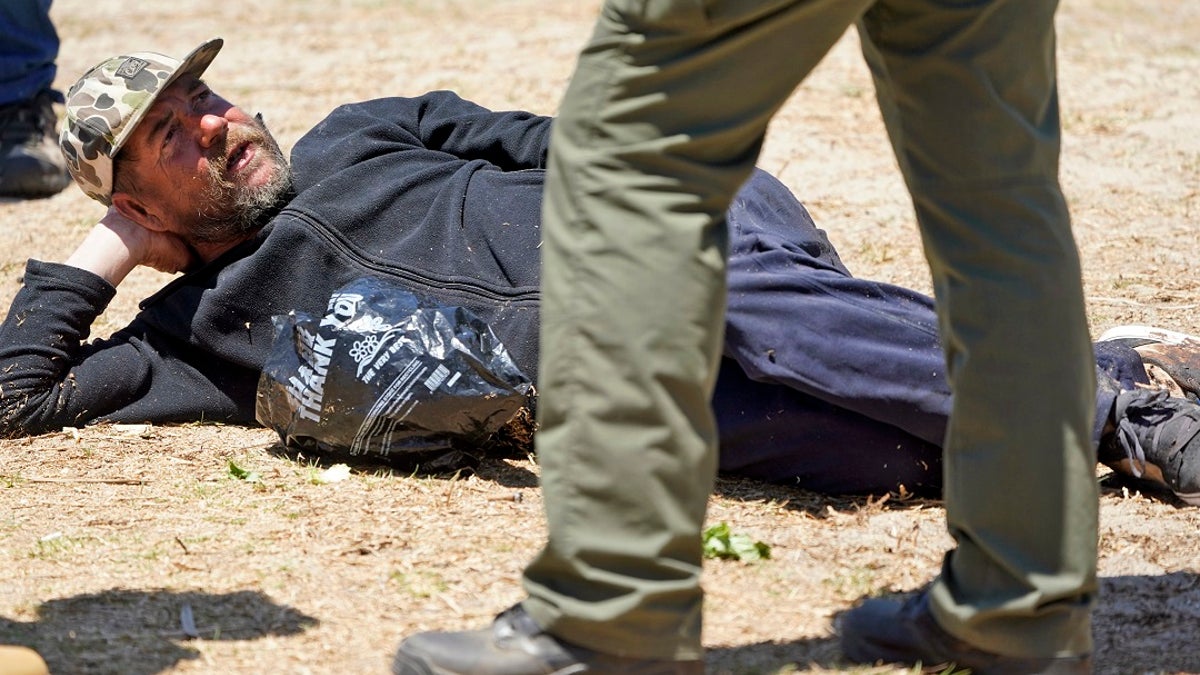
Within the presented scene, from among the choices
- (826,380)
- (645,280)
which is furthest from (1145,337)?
(645,280)

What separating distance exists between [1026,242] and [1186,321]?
2.60 metres

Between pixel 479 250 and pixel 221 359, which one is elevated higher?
pixel 479 250

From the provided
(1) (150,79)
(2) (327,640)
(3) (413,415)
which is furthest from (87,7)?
(2) (327,640)

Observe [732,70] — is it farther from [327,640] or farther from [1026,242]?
[327,640]

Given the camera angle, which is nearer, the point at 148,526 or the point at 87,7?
the point at 148,526

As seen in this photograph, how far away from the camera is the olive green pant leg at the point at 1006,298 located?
1.91 meters

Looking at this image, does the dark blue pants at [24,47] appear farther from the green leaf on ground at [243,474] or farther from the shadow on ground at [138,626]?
the shadow on ground at [138,626]

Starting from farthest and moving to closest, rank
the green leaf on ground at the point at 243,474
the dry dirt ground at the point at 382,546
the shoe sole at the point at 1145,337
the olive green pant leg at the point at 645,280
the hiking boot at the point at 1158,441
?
1. the shoe sole at the point at 1145,337
2. the green leaf on ground at the point at 243,474
3. the hiking boot at the point at 1158,441
4. the dry dirt ground at the point at 382,546
5. the olive green pant leg at the point at 645,280

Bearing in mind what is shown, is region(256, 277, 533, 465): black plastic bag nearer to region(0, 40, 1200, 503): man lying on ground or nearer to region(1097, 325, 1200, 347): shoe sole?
region(0, 40, 1200, 503): man lying on ground

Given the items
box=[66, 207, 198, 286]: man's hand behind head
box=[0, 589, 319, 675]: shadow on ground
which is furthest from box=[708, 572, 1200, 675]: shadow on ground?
box=[66, 207, 198, 286]: man's hand behind head

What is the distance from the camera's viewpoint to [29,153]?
618cm

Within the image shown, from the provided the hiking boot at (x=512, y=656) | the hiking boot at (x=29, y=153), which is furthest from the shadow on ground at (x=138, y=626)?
the hiking boot at (x=29, y=153)

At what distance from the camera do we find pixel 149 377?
12.0 feet

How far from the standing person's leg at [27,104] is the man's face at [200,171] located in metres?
2.80
